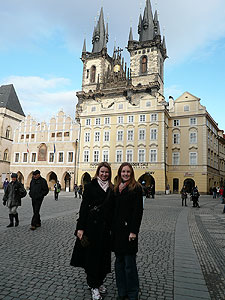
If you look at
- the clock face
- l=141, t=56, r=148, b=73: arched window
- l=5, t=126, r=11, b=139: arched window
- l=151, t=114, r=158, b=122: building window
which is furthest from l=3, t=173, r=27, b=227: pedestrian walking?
the clock face

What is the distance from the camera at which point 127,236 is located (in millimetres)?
3207

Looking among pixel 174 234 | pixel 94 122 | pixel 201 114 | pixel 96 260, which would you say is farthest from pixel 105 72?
pixel 96 260

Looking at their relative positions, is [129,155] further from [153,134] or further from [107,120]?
[107,120]

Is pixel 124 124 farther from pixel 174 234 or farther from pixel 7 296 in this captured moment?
pixel 7 296

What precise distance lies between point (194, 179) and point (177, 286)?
32.0 m

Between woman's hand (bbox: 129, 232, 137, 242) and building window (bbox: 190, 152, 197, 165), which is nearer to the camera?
woman's hand (bbox: 129, 232, 137, 242)

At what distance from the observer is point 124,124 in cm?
3653

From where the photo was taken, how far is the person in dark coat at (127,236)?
3180 mm

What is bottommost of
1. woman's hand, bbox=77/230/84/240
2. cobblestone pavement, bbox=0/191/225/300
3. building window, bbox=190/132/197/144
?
cobblestone pavement, bbox=0/191/225/300

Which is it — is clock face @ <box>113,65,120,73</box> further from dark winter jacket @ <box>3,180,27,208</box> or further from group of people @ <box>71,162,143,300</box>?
group of people @ <box>71,162,143,300</box>

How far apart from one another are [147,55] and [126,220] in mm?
52586

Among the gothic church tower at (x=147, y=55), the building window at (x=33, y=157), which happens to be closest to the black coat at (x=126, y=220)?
the building window at (x=33, y=157)

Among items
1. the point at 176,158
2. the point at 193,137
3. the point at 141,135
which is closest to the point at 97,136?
the point at 141,135

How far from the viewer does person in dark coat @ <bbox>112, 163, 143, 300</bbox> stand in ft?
10.4
